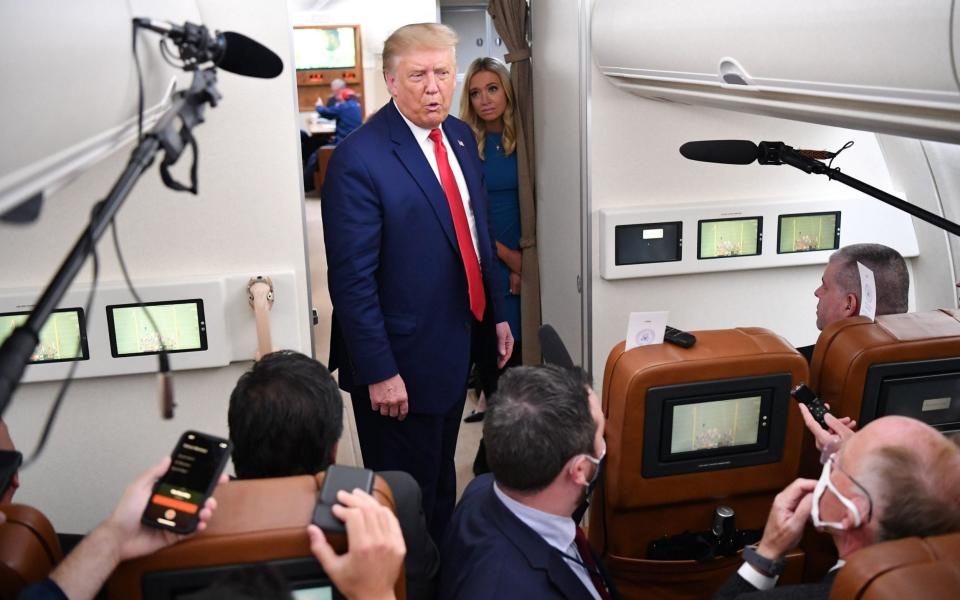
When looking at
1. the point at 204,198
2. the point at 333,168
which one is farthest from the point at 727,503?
the point at 204,198

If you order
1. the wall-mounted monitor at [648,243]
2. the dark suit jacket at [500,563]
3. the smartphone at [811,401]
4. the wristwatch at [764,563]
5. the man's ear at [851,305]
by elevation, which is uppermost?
the wall-mounted monitor at [648,243]

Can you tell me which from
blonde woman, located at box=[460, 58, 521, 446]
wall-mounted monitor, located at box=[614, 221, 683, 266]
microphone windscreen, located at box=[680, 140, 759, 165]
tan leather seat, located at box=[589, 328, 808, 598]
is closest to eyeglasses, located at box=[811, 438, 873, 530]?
tan leather seat, located at box=[589, 328, 808, 598]

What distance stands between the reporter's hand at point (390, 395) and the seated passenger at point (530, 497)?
2.95 ft

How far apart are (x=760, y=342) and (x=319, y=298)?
5089 millimetres

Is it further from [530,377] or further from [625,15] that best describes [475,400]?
[530,377]

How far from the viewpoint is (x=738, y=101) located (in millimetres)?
2395

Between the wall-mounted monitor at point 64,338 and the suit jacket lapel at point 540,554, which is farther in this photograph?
the wall-mounted monitor at point 64,338

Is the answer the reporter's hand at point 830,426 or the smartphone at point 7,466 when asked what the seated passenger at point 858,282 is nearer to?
the reporter's hand at point 830,426

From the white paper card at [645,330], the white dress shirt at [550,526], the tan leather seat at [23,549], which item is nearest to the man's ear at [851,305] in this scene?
the white paper card at [645,330]

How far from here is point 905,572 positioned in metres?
1.09

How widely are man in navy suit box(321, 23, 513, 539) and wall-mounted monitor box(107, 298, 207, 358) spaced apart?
1.48ft

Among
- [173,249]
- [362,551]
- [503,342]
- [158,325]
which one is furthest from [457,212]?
[362,551]

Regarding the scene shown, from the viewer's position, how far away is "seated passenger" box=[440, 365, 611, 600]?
1.64 m

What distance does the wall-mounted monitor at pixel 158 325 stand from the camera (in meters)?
2.66
